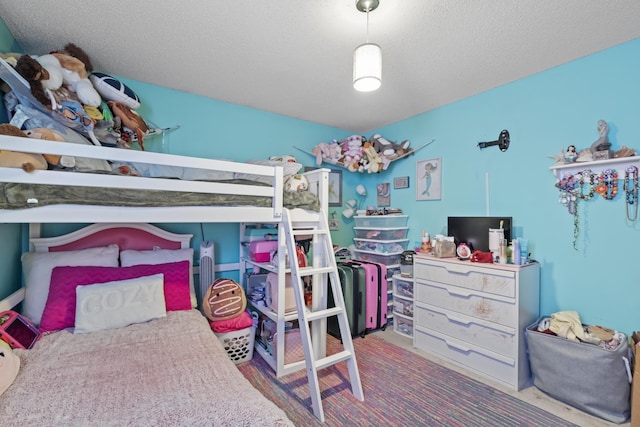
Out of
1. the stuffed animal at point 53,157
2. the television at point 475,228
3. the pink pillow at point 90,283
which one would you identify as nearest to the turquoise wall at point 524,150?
the television at point 475,228

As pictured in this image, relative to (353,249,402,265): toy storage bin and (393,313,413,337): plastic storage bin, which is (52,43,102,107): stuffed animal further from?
(393,313,413,337): plastic storage bin

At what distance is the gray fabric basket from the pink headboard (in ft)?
9.22

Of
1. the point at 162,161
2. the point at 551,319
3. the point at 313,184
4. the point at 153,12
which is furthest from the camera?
the point at 313,184

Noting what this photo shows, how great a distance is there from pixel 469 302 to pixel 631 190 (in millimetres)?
1244

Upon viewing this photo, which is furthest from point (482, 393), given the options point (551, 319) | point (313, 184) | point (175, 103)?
point (175, 103)

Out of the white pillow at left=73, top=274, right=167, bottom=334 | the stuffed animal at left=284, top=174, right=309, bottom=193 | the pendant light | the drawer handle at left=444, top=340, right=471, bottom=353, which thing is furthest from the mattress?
the drawer handle at left=444, top=340, right=471, bottom=353

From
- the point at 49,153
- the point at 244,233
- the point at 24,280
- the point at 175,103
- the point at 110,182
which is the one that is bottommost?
the point at 24,280

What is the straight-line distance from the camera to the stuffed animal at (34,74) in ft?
5.01

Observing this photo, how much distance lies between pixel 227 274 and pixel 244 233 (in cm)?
44

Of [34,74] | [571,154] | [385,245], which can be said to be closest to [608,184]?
[571,154]

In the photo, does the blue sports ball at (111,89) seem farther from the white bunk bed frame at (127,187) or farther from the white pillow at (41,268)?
the white pillow at (41,268)

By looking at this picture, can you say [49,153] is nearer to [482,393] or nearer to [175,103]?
[175,103]

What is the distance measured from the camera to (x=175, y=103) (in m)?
2.62

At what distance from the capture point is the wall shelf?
182cm
